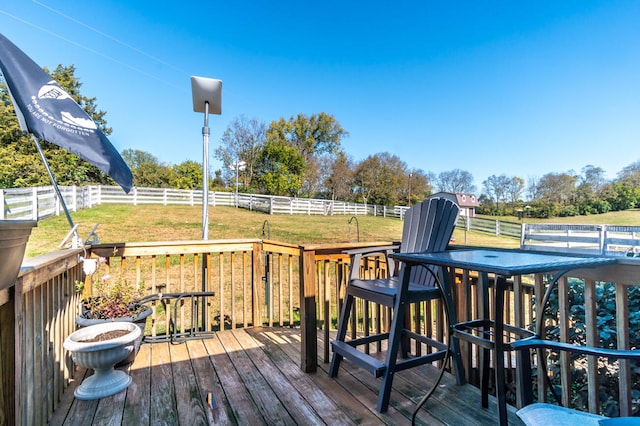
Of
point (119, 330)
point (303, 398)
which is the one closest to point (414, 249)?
point (303, 398)

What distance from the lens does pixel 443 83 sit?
56.4 ft

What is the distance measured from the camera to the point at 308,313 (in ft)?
7.52

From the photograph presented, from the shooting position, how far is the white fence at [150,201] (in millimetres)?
6432

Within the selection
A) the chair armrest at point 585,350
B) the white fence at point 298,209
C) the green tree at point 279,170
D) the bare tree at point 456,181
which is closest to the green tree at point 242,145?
the green tree at point 279,170

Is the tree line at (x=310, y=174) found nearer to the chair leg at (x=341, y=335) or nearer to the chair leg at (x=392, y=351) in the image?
the chair leg at (x=341, y=335)

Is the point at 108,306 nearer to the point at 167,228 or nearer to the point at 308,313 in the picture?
the point at 308,313

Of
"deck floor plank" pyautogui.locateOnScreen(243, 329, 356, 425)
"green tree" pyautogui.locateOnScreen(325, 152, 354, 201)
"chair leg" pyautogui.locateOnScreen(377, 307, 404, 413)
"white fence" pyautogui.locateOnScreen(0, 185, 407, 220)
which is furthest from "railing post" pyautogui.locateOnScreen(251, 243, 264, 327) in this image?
"green tree" pyautogui.locateOnScreen(325, 152, 354, 201)

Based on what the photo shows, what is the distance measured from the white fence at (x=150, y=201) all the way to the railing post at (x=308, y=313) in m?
5.29

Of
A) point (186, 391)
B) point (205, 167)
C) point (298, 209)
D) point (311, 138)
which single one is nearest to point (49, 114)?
point (205, 167)

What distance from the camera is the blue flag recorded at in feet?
6.50

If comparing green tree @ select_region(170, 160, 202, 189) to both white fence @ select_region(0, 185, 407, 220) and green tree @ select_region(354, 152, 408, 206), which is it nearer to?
white fence @ select_region(0, 185, 407, 220)

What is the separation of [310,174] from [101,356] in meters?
21.3

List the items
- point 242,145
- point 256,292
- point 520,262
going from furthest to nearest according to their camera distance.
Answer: point 242,145, point 256,292, point 520,262

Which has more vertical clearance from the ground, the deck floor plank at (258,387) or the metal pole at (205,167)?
the metal pole at (205,167)
